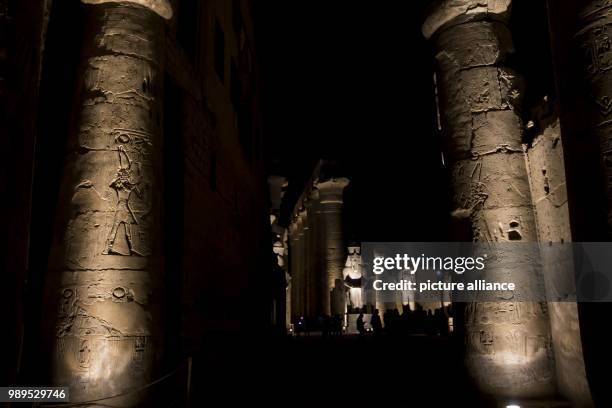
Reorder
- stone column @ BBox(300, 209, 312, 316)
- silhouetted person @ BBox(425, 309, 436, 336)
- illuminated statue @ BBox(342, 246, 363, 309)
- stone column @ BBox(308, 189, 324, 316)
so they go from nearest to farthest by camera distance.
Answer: silhouetted person @ BBox(425, 309, 436, 336)
illuminated statue @ BBox(342, 246, 363, 309)
stone column @ BBox(308, 189, 324, 316)
stone column @ BBox(300, 209, 312, 316)

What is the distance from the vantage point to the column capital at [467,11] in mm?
6281

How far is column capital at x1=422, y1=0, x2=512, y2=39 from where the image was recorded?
6281 millimetres

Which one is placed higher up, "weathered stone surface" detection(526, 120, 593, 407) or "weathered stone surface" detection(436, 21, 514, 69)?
"weathered stone surface" detection(436, 21, 514, 69)

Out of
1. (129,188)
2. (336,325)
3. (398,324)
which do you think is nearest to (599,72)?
(129,188)

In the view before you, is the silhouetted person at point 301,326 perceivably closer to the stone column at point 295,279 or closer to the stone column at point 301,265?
the stone column at point 301,265

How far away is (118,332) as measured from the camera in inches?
190

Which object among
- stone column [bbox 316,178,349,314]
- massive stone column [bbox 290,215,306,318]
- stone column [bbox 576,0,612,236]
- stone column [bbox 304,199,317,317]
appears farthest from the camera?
massive stone column [bbox 290,215,306,318]

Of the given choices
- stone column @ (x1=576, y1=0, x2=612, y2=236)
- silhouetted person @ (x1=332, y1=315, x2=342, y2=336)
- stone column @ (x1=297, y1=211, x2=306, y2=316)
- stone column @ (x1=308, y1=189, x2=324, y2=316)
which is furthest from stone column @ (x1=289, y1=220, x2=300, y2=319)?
stone column @ (x1=576, y1=0, x2=612, y2=236)

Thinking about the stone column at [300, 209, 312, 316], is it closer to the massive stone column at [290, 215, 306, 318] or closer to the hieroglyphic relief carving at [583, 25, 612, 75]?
the massive stone column at [290, 215, 306, 318]

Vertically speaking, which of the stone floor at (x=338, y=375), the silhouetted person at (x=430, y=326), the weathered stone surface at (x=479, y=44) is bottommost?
the stone floor at (x=338, y=375)

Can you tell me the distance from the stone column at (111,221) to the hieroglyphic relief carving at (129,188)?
0.01m

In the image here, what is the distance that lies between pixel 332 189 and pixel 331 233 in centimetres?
183

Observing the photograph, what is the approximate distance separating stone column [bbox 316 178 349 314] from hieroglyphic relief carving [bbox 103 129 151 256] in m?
14.4

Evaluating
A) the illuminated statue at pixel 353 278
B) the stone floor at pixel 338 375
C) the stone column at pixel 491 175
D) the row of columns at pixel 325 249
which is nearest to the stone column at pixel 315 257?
the row of columns at pixel 325 249
